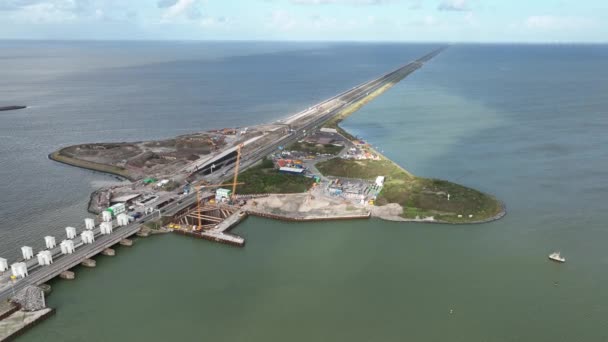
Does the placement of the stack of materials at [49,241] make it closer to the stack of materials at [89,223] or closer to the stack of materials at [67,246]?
the stack of materials at [67,246]

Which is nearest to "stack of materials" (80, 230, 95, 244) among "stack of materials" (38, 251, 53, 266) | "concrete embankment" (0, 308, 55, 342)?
"stack of materials" (38, 251, 53, 266)

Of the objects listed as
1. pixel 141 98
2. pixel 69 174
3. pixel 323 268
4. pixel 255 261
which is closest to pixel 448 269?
pixel 323 268

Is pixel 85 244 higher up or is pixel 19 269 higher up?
pixel 19 269

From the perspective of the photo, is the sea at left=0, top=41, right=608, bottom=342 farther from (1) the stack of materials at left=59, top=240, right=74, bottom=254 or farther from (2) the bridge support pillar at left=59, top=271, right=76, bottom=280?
(1) the stack of materials at left=59, top=240, right=74, bottom=254

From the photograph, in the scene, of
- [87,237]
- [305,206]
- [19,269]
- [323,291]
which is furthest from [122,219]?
[323,291]

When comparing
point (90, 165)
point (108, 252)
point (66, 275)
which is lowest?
point (66, 275)

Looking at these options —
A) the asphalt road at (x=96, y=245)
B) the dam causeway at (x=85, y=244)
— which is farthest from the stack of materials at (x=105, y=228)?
the asphalt road at (x=96, y=245)

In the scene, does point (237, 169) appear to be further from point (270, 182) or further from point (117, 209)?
point (117, 209)
